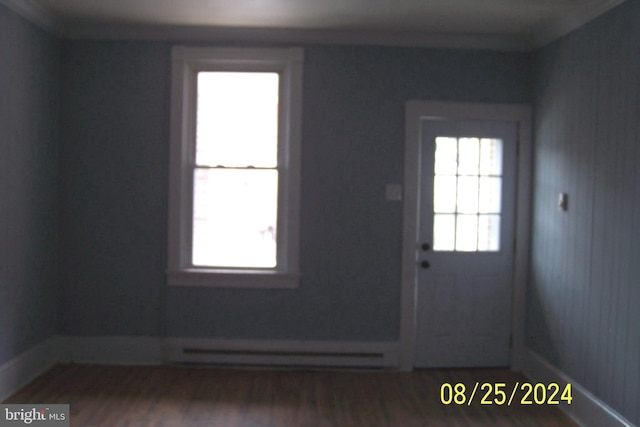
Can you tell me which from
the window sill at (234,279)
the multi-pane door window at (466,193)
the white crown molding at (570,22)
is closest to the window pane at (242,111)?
the window sill at (234,279)

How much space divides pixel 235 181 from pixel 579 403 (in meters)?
2.94

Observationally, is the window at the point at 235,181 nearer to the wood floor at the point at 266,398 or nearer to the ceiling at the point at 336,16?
the ceiling at the point at 336,16

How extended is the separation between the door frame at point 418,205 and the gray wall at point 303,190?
0.08m

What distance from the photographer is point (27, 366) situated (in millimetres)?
4172

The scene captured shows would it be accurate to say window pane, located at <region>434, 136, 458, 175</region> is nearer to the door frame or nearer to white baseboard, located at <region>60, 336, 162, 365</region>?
the door frame

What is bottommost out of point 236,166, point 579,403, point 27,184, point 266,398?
point 266,398

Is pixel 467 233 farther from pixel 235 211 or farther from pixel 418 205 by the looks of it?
pixel 235 211

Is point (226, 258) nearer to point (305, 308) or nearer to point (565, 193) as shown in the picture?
point (305, 308)

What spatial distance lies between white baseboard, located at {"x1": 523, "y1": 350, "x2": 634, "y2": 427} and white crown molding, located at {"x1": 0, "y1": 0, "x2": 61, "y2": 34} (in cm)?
443

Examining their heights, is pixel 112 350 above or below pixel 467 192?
below

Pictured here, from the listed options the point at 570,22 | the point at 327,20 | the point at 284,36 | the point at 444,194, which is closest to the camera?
the point at 570,22

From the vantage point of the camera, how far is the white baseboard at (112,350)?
4.68 metres

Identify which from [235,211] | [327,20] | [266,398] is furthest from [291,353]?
[327,20]

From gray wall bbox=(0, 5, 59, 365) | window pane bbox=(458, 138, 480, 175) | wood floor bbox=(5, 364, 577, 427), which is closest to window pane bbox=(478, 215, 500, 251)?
window pane bbox=(458, 138, 480, 175)
